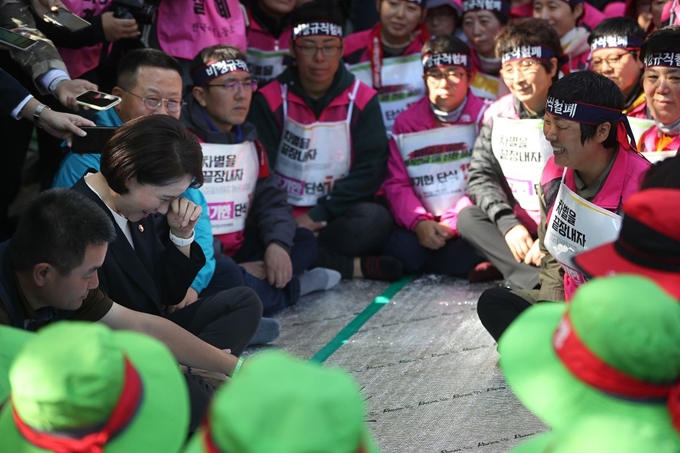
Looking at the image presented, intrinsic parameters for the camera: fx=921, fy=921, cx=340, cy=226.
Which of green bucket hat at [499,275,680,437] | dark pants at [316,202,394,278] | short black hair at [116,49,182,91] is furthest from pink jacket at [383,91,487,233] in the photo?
green bucket hat at [499,275,680,437]

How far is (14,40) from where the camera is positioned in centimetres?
361

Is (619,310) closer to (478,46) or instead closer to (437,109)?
(437,109)

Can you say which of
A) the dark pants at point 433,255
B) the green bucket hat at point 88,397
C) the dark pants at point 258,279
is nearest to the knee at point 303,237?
the dark pants at point 258,279

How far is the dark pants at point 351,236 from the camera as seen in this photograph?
4.80 metres

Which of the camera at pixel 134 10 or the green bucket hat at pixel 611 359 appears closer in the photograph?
the green bucket hat at pixel 611 359

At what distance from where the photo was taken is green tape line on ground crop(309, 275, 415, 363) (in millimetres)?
3727

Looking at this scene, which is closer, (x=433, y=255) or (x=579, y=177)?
(x=579, y=177)

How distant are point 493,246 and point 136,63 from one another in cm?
192

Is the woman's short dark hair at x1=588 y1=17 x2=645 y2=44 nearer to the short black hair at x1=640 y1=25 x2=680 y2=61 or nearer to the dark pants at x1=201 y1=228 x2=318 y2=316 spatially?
the short black hair at x1=640 y1=25 x2=680 y2=61

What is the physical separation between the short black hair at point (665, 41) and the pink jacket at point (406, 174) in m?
1.04

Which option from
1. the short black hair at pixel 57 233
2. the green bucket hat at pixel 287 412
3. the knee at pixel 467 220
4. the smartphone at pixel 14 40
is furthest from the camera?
the knee at pixel 467 220

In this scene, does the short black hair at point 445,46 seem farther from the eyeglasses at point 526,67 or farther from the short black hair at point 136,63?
the short black hair at point 136,63

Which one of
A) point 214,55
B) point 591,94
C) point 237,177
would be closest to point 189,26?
point 214,55

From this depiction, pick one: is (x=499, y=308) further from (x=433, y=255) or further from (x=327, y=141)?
(x=327, y=141)
